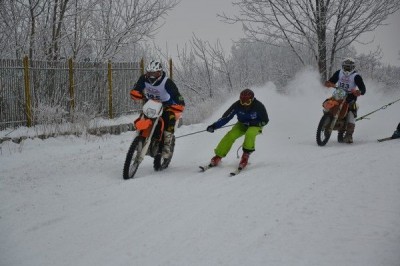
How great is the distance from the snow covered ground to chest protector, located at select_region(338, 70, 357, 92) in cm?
199

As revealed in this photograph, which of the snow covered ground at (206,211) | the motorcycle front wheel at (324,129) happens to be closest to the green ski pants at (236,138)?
the snow covered ground at (206,211)

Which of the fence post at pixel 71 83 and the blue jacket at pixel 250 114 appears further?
the fence post at pixel 71 83

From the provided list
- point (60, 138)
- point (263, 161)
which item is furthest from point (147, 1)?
point (263, 161)

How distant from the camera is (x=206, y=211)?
4.73 metres

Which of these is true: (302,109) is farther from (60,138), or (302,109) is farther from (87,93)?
(60,138)

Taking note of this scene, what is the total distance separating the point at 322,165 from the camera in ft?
22.1

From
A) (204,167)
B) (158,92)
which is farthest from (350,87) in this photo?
(158,92)

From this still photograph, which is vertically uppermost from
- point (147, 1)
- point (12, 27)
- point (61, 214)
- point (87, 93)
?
point (147, 1)

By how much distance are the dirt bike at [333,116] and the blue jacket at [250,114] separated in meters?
2.46

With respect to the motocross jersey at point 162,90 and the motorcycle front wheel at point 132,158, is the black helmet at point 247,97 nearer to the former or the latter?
the motocross jersey at point 162,90

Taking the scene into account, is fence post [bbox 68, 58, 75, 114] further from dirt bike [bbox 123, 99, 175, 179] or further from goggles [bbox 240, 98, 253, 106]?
goggles [bbox 240, 98, 253, 106]

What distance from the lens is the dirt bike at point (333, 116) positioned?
9453 millimetres

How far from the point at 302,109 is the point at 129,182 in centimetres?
1129

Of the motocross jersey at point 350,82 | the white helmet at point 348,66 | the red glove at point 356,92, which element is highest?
the white helmet at point 348,66
